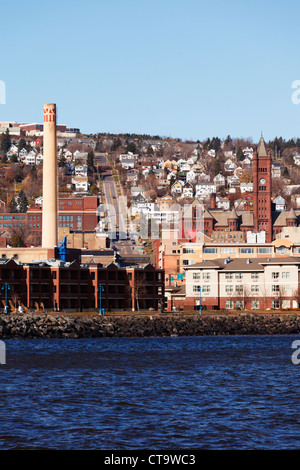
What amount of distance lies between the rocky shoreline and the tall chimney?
108 feet

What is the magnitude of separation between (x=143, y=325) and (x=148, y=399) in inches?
2142

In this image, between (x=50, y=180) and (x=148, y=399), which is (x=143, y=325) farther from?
(x=148, y=399)

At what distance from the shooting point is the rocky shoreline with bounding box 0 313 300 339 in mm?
86188

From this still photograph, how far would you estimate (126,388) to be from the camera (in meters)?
44.7

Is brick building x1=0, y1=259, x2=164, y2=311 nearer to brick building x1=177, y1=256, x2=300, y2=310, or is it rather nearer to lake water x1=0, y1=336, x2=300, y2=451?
brick building x1=177, y1=256, x2=300, y2=310

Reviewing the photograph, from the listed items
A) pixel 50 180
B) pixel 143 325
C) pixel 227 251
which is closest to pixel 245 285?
pixel 227 251

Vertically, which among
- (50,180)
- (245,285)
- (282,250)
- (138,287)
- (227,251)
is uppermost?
(50,180)

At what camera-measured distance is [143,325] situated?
9519 cm

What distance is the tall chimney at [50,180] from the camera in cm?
13575

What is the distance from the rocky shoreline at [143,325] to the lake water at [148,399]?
17672mm

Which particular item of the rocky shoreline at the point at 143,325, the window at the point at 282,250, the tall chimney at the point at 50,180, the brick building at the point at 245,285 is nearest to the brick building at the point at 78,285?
the brick building at the point at 245,285

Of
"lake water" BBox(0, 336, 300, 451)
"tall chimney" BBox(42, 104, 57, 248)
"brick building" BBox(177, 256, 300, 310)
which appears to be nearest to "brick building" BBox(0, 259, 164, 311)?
"brick building" BBox(177, 256, 300, 310)
